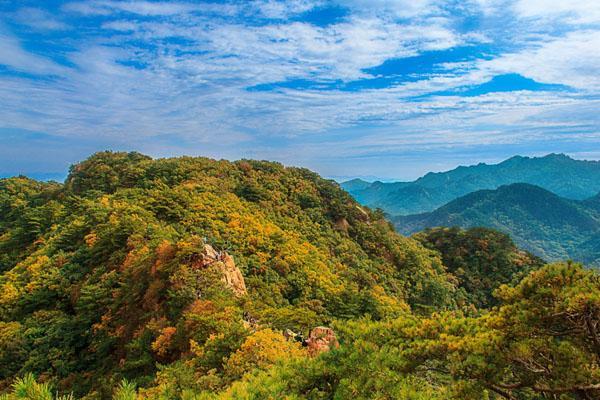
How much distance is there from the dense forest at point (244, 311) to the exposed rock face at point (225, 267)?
0.09 meters

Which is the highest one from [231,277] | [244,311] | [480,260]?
[231,277]

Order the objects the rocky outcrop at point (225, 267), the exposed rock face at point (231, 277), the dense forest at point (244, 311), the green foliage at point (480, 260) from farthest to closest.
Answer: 1. the green foliage at point (480, 260)
2. the exposed rock face at point (231, 277)
3. the rocky outcrop at point (225, 267)
4. the dense forest at point (244, 311)

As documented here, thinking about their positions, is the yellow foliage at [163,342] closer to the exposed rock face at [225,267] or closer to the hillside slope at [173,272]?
the hillside slope at [173,272]

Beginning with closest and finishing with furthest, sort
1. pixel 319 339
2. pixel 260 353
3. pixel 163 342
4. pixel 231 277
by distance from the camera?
pixel 260 353 → pixel 163 342 → pixel 319 339 → pixel 231 277

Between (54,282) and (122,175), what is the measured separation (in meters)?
22.6

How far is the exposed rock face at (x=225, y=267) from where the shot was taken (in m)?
15.3

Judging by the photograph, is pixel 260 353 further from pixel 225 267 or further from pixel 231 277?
pixel 231 277

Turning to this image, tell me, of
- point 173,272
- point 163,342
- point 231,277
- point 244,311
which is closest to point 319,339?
point 244,311

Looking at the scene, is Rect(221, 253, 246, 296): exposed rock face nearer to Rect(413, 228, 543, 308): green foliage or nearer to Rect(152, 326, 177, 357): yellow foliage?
Rect(152, 326, 177, 357): yellow foliage

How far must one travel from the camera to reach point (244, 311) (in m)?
13.4

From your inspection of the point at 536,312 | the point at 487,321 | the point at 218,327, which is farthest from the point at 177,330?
the point at 536,312

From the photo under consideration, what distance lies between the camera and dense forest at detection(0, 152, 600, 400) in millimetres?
5477

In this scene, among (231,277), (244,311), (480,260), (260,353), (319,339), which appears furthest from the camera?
(480,260)

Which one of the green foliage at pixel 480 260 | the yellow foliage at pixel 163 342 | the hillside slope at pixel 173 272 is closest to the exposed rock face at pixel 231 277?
the hillside slope at pixel 173 272
